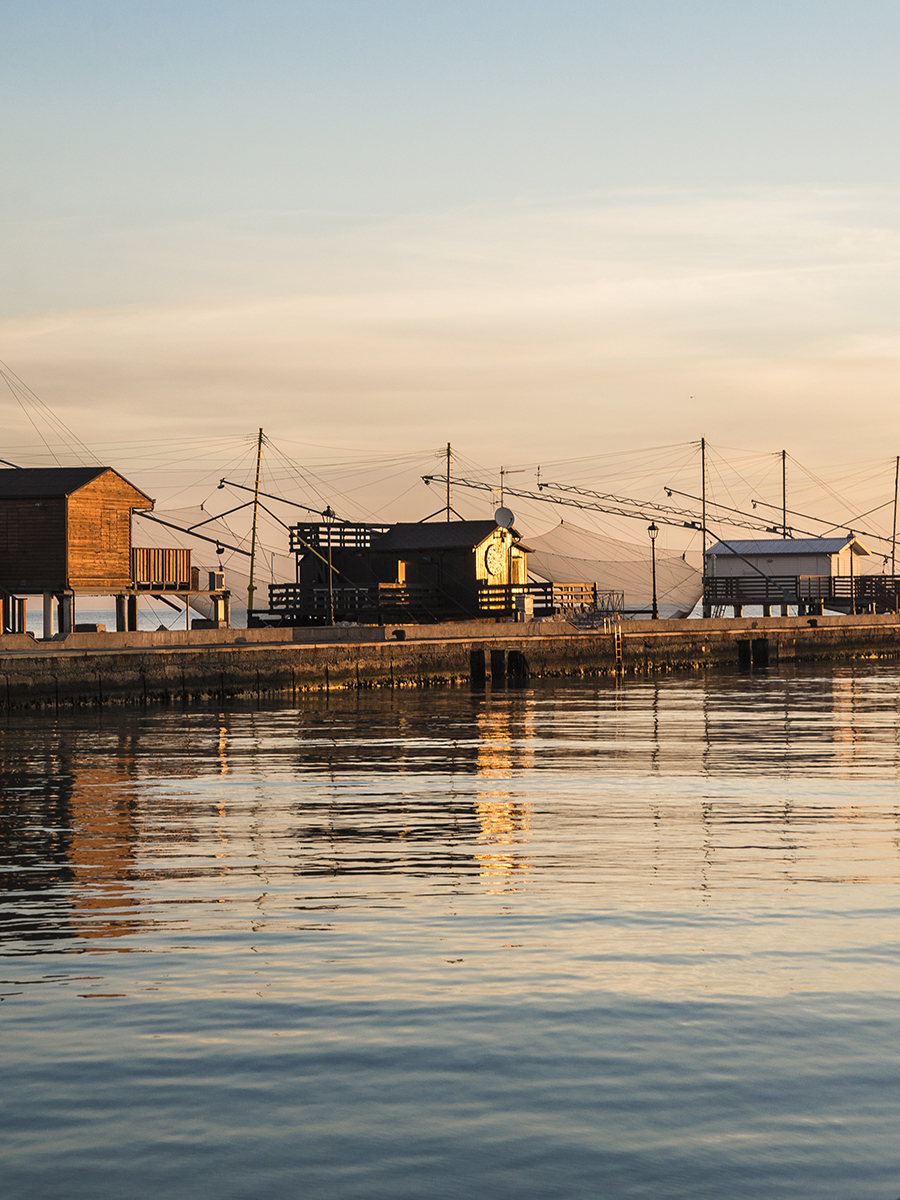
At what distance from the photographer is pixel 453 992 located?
40.3ft

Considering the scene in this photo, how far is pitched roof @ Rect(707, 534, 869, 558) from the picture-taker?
10888 centimetres

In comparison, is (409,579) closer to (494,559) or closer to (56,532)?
(494,559)

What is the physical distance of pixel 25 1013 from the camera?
465 inches

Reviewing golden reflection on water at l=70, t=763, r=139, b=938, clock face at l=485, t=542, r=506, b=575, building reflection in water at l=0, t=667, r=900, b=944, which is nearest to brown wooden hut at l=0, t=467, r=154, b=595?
building reflection in water at l=0, t=667, r=900, b=944

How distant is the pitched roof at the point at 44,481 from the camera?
198 feet

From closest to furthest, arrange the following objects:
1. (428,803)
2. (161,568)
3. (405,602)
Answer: (428,803), (161,568), (405,602)

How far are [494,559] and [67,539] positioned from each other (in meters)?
30.2

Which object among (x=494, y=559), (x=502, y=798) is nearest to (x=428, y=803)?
(x=502, y=798)

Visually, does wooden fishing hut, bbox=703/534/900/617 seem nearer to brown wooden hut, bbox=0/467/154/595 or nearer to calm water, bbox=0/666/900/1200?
brown wooden hut, bbox=0/467/154/595

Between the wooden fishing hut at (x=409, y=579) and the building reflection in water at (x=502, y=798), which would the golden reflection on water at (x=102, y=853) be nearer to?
the building reflection in water at (x=502, y=798)

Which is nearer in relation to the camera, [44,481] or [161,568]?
[44,481]

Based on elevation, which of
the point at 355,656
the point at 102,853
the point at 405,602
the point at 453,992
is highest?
the point at 405,602

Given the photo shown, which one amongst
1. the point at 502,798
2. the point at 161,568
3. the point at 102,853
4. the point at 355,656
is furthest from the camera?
the point at 161,568

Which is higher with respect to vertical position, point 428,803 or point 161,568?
point 161,568
